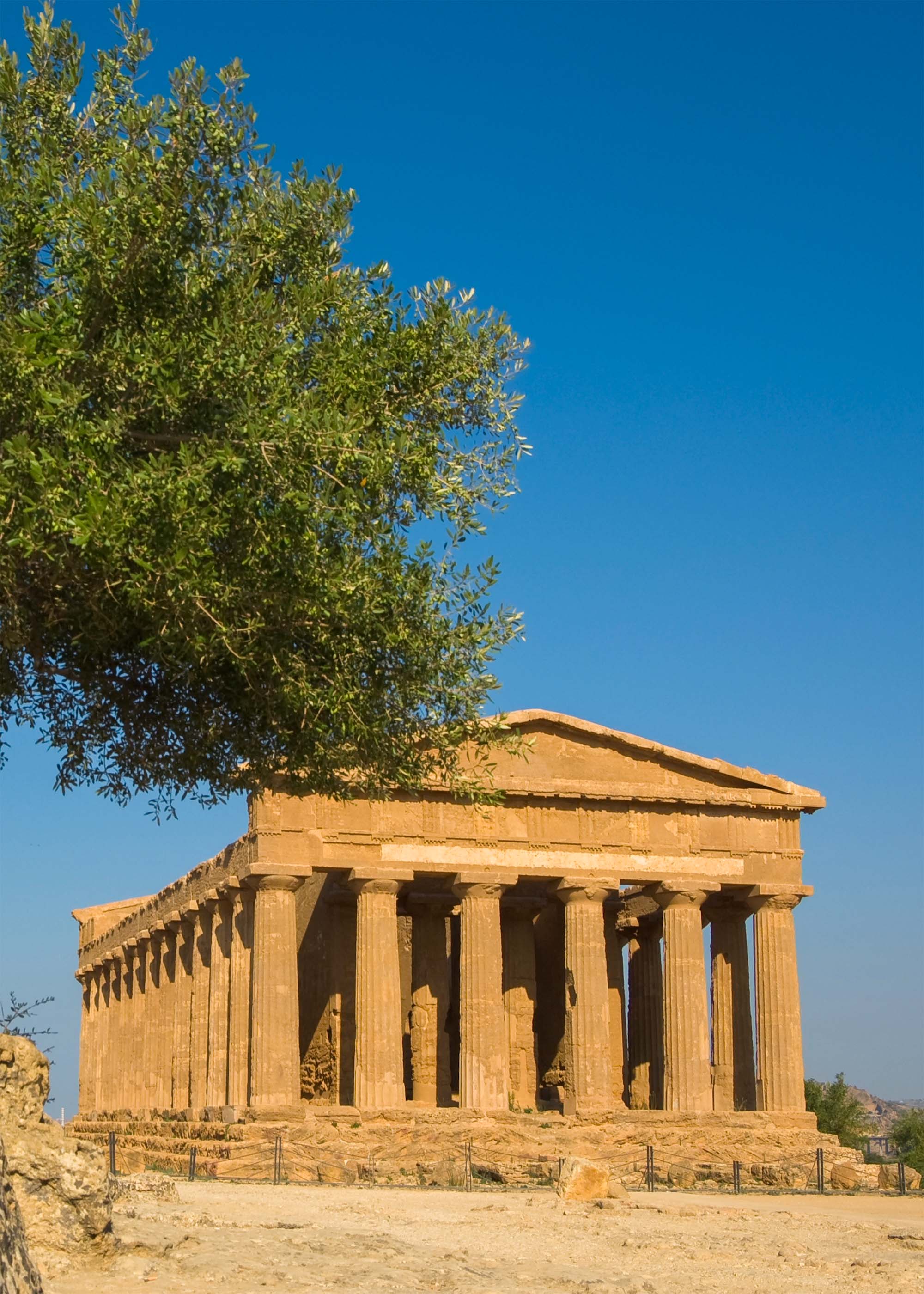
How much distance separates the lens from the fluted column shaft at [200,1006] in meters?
35.8

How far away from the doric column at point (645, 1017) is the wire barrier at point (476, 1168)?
870cm

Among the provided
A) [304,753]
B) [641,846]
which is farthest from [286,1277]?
[641,846]

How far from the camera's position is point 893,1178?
29.8 m

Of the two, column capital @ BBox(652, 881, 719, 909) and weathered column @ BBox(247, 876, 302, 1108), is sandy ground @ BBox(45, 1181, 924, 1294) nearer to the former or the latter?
weathered column @ BBox(247, 876, 302, 1108)

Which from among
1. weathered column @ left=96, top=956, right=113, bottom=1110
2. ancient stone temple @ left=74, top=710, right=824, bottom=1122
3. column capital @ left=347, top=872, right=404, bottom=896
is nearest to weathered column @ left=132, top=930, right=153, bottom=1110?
ancient stone temple @ left=74, top=710, right=824, bottom=1122

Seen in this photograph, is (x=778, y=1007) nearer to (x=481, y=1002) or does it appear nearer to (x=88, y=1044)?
(x=481, y=1002)

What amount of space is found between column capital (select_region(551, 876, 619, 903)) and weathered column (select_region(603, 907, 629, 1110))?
14.3 feet

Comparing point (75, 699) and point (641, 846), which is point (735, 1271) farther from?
point (641, 846)

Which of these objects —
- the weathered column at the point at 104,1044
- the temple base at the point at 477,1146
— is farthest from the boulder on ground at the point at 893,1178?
the weathered column at the point at 104,1044

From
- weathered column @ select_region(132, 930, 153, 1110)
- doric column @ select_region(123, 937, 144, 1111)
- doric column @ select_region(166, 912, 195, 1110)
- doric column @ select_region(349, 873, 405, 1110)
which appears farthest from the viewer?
doric column @ select_region(123, 937, 144, 1111)

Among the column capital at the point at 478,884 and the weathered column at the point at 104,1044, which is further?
the weathered column at the point at 104,1044

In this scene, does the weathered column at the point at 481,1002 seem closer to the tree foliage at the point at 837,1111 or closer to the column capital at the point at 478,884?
the column capital at the point at 478,884

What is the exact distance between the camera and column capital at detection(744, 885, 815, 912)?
35.4m

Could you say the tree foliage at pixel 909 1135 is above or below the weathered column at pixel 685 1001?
below
